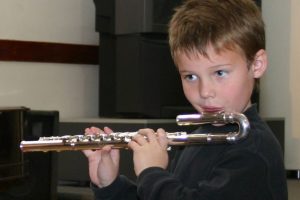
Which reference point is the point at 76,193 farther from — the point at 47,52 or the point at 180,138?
the point at 180,138

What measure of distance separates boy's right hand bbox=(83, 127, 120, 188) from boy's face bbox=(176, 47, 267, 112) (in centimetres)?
23

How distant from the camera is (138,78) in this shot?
2637 millimetres

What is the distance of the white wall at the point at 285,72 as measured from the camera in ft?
11.2

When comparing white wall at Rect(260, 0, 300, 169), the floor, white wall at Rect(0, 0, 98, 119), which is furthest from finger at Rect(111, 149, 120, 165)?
white wall at Rect(260, 0, 300, 169)

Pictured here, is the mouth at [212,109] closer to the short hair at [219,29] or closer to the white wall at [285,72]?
the short hair at [219,29]

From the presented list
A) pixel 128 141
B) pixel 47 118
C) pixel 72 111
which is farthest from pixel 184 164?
pixel 72 111

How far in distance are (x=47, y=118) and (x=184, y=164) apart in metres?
1.24

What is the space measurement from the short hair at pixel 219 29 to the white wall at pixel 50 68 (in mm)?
1686

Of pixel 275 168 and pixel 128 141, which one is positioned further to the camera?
pixel 128 141

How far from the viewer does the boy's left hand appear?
1013 millimetres

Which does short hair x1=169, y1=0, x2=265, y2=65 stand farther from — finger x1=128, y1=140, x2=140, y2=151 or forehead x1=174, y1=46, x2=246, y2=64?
finger x1=128, y1=140, x2=140, y2=151

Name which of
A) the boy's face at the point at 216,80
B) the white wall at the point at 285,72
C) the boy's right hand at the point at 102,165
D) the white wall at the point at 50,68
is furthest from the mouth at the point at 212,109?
the white wall at the point at 285,72

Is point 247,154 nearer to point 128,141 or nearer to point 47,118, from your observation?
point 128,141

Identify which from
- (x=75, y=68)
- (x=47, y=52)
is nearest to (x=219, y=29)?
(x=47, y=52)
